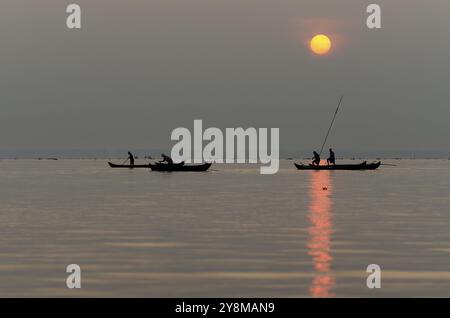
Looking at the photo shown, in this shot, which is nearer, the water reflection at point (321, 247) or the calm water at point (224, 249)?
the water reflection at point (321, 247)

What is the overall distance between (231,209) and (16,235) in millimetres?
15318

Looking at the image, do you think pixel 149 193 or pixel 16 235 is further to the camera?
pixel 149 193

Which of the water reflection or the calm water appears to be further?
the calm water

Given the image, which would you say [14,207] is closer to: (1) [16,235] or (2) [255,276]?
(1) [16,235]

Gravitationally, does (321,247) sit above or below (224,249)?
above

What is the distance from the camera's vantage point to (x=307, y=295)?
18.4 metres

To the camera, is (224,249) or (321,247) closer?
(224,249)
